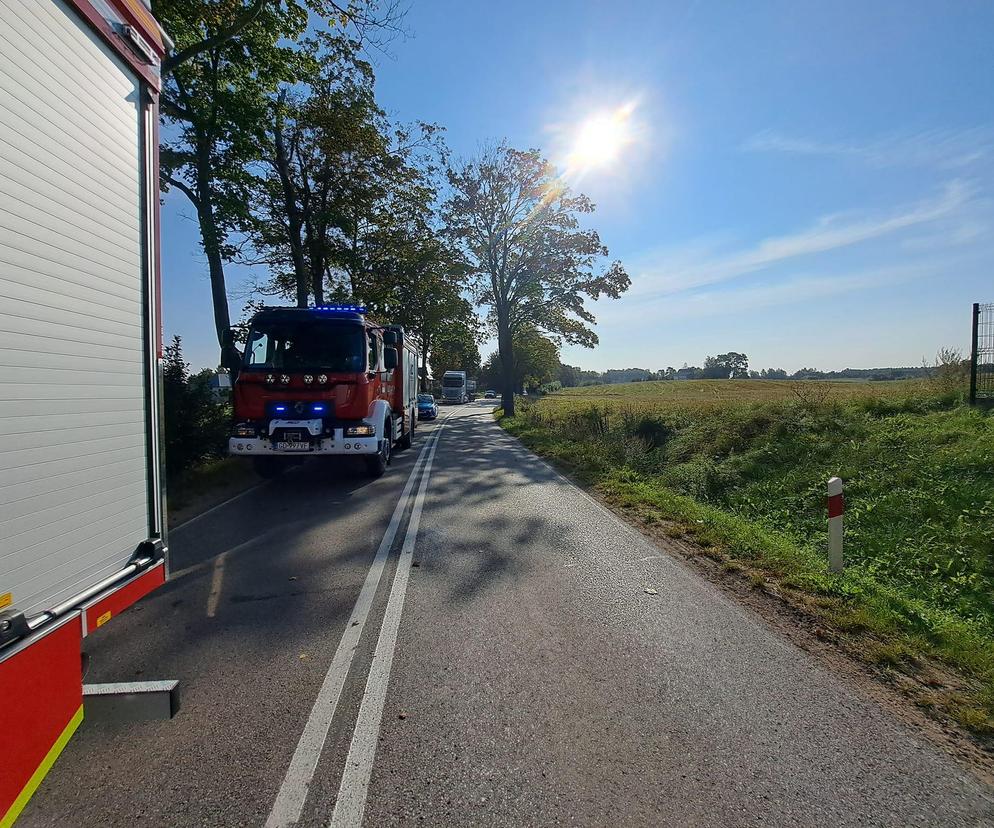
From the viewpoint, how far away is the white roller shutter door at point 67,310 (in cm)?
200

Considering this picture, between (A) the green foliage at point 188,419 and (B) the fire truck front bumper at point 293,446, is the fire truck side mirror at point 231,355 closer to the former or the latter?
(A) the green foliage at point 188,419

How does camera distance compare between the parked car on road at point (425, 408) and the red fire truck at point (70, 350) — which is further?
the parked car on road at point (425, 408)

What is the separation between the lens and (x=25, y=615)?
6.62 feet

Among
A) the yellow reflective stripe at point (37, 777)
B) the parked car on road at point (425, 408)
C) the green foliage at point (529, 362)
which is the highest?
the green foliage at point (529, 362)

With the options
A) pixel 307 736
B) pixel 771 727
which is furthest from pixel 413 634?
pixel 771 727

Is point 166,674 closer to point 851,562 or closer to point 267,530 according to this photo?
point 267,530

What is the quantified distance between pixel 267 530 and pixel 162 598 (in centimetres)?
224

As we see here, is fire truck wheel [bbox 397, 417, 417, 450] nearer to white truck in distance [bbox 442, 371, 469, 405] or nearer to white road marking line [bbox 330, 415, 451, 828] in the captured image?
white road marking line [bbox 330, 415, 451, 828]

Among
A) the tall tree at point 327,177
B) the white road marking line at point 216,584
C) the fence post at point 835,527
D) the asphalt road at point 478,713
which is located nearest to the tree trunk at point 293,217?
the tall tree at point 327,177

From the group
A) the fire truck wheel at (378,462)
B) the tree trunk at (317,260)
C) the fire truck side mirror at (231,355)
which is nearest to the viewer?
the fire truck side mirror at (231,355)

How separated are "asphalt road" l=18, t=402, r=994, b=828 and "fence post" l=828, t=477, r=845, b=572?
1282 mm

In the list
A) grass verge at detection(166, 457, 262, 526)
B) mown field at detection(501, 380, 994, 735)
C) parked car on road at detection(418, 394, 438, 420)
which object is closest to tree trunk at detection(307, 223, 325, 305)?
Answer: grass verge at detection(166, 457, 262, 526)

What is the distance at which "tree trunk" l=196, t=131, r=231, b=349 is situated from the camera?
1256 cm

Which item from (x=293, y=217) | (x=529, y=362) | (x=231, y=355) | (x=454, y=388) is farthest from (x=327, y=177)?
(x=529, y=362)
